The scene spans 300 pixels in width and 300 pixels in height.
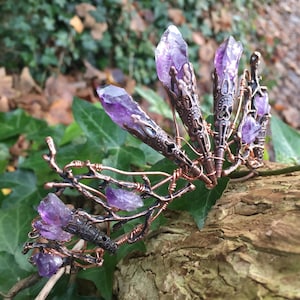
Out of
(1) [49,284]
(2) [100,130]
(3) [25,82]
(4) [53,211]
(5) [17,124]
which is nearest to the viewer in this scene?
(4) [53,211]

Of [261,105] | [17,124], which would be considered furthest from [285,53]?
[261,105]

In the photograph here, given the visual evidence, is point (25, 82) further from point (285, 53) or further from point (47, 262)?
point (285, 53)

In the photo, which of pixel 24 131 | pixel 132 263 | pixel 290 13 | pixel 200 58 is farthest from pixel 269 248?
pixel 290 13

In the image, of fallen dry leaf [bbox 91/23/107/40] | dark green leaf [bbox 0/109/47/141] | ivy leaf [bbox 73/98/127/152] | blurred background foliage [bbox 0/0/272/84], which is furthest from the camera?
fallen dry leaf [bbox 91/23/107/40]

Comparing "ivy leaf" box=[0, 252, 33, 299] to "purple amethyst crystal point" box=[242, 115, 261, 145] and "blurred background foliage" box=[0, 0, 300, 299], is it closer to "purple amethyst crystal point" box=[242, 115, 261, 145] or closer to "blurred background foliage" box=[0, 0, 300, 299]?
"blurred background foliage" box=[0, 0, 300, 299]

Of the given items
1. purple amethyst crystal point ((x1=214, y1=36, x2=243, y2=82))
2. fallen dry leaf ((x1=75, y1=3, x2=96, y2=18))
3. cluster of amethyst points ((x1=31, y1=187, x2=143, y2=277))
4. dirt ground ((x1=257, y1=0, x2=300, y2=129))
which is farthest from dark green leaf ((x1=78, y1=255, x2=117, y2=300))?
dirt ground ((x1=257, y1=0, x2=300, y2=129))

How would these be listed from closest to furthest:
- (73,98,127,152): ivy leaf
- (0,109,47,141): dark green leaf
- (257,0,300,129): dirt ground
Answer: (73,98,127,152): ivy leaf → (0,109,47,141): dark green leaf → (257,0,300,129): dirt ground

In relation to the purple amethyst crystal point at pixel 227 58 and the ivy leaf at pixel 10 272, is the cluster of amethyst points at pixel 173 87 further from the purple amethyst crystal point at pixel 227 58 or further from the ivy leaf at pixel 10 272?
the ivy leaf at pixel 10 272
